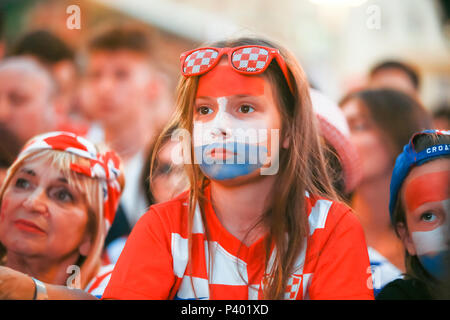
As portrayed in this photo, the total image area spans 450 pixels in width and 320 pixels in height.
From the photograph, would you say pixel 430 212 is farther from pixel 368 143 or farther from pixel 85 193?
pixel 85 193

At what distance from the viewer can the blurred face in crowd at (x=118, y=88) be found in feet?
7.57

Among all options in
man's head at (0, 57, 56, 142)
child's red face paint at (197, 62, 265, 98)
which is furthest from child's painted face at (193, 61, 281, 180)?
man's head at (0, 57, 56, 142)

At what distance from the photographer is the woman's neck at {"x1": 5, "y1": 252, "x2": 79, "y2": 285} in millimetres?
1808

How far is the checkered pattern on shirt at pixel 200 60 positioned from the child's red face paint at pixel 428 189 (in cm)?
78

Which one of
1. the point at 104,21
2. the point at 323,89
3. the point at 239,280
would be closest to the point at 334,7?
the point at 323,89

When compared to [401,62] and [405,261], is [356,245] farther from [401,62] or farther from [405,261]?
[401,62]

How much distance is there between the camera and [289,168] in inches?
63.7

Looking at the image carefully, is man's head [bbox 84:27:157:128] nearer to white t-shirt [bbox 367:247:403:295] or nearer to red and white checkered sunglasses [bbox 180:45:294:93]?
red and white checkered sunglasses [bbox 180:45:294:93]

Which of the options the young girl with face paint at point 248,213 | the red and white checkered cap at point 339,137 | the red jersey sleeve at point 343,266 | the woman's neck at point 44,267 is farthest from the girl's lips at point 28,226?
the red and white checkered cap at point 339,137

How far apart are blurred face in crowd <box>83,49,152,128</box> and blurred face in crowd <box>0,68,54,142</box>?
212 mm

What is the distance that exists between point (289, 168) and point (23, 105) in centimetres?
127

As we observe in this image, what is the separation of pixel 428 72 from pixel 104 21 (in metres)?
1.37


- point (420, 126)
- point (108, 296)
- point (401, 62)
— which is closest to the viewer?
point (108, 296)
